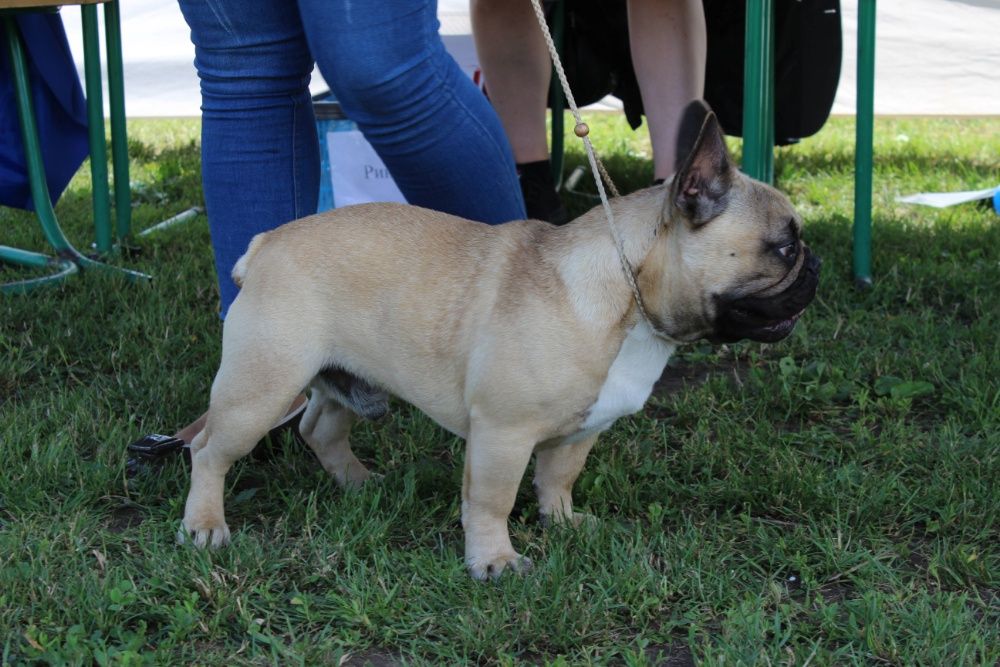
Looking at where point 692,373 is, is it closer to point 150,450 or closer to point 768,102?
point 768,102

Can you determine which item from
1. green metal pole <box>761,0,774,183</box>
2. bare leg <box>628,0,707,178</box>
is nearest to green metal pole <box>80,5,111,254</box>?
bare leg <box>628,0,707,178</box>

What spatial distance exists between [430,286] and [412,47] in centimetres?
49

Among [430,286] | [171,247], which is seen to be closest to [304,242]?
[430,286]

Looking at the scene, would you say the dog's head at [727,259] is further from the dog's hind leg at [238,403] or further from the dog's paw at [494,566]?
the dog's hind leg at [238,403]

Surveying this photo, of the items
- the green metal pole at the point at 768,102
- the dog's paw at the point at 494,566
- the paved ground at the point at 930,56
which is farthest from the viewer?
the paved ground at the point at 930,56

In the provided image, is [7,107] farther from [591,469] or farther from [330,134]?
[591,469]

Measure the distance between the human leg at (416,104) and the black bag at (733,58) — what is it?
2.12 meters

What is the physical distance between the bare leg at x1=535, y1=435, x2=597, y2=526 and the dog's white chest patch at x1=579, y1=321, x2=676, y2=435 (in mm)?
212

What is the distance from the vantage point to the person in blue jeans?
2.25m

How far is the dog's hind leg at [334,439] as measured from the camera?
2.48 m

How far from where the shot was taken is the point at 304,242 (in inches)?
86.2

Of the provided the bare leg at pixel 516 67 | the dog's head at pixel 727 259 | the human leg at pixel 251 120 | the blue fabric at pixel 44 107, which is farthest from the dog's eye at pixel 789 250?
the blue fabric at pixel 44 107

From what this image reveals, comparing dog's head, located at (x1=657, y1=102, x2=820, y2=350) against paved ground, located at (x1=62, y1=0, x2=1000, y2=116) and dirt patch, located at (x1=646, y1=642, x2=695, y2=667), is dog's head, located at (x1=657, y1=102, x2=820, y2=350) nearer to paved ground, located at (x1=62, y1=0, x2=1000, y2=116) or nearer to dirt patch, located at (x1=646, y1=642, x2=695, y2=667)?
dirt patch, located at (x1=646, y1=642, x2=695, y2=667)

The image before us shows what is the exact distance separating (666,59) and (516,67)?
1.80 ft
